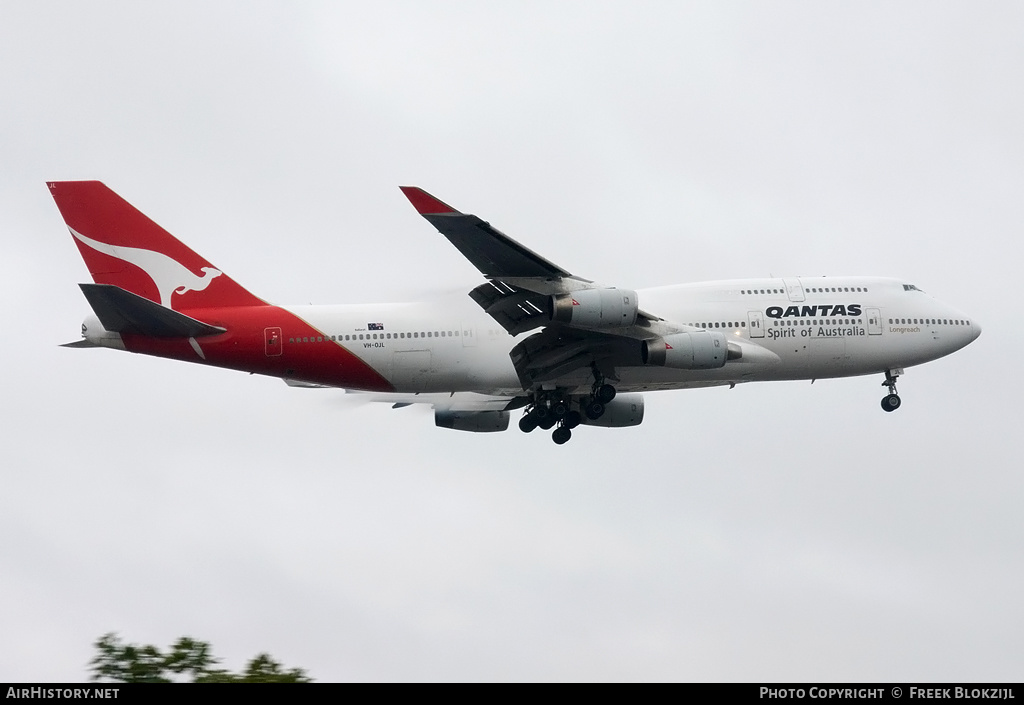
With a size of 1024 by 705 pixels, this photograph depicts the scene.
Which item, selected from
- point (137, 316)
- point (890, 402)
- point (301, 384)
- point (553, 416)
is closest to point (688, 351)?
point (553, 416)

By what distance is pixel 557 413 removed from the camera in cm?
4194

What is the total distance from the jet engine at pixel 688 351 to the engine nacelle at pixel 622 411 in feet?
21.8

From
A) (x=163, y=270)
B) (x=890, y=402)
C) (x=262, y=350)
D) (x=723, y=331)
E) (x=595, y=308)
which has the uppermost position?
(x=163, y=270)

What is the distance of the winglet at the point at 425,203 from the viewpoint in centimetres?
3356

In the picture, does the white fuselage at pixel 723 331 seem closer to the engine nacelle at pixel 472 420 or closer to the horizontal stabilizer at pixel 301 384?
the horizontal stabilizer at pixel 301 384

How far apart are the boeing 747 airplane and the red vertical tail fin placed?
0.04 metres

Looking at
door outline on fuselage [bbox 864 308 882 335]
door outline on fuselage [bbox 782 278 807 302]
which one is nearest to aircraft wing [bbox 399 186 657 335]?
door outline on fuselage [bbox 782 278 807 302]

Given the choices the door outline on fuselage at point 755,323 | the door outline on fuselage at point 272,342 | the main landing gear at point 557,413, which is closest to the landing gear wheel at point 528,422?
the main landing gear at point 557,413

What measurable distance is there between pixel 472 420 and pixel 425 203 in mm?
14118

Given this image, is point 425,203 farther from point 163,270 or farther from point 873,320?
point 873,320

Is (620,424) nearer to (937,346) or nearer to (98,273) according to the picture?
(937,346)

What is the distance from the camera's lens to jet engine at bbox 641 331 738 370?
129 feet
